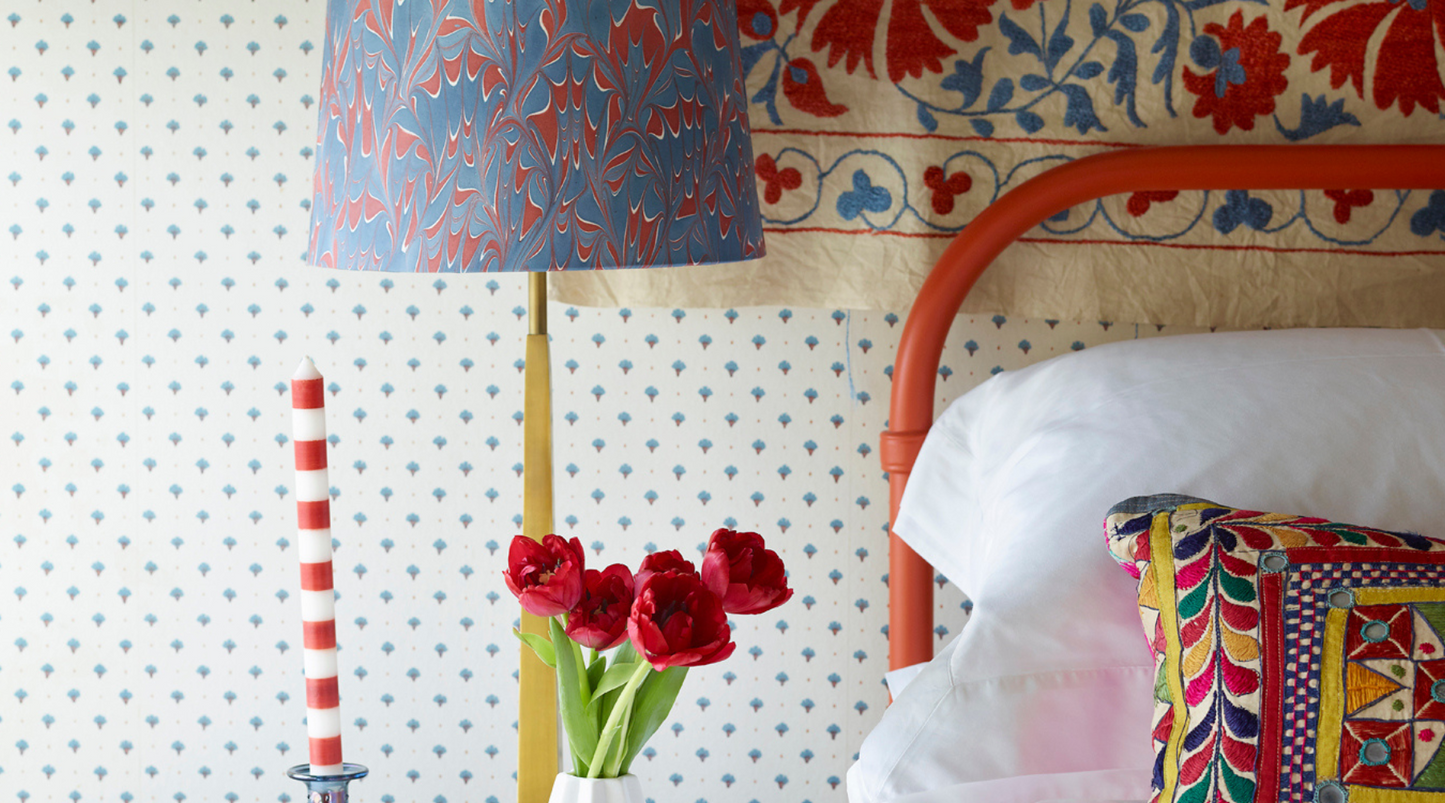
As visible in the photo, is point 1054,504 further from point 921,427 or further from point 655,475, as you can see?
point 655,475

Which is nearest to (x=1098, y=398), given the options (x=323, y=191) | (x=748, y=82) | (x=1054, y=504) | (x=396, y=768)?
(x=1054, y=504)

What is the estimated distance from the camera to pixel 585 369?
1181 mm

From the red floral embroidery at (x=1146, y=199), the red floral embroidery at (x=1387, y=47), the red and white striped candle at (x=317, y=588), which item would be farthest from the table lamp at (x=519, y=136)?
the red floral embroidery at (x=1387, y=47)

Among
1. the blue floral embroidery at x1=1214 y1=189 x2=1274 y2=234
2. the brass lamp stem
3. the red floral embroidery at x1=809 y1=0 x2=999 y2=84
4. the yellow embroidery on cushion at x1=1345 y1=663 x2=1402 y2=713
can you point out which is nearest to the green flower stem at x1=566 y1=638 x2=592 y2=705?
the brass lamp stem

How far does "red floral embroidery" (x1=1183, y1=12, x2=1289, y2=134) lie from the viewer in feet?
3.41

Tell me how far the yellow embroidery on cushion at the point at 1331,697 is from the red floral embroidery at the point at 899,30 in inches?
28.1

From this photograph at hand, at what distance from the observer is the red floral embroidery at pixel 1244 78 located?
1039 millimetres

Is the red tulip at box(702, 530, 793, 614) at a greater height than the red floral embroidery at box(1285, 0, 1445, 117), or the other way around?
the red floral embroidery at box(1285, 0, 1445, 117)

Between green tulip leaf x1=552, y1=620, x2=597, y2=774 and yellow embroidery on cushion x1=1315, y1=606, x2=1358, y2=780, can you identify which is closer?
yellow embroidery on cushion x1=1315, y1=606, x2=1358, y2=780

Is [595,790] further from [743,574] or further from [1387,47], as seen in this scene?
[1387,47]

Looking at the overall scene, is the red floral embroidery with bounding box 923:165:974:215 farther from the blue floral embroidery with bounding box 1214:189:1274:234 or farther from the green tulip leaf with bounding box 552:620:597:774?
the green tulip leaf with bounding box 552:620:597:774

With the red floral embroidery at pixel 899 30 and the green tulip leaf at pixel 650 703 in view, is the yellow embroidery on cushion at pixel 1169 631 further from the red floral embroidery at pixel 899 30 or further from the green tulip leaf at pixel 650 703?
the red floral embroidery at pixel 899 30

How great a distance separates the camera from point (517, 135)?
710 mm

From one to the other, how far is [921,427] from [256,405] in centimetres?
79
